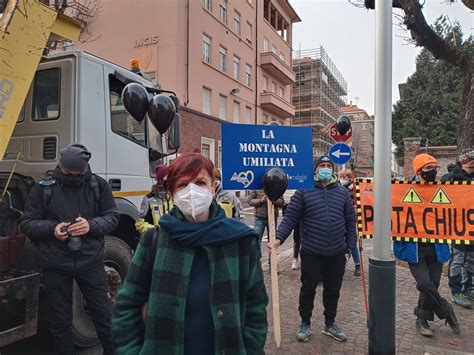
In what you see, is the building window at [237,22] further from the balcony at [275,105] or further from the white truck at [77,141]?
the white truck at [77,141]

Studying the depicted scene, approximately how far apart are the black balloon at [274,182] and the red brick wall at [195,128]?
16.4 metres

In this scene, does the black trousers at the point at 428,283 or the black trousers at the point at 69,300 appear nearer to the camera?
the black trousers at the point at 69,300

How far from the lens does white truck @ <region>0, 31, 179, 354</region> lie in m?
3.59

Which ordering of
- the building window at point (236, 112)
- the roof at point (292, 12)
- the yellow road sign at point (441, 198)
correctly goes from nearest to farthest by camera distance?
the yellow road sign at point (441, 198) → the building window at point (236, 112) → the roof at point (292, 12)

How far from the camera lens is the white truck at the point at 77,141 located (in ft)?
11.8

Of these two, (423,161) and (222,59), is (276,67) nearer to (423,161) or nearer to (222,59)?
(222,59)

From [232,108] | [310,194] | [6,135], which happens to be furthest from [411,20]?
[232,108]

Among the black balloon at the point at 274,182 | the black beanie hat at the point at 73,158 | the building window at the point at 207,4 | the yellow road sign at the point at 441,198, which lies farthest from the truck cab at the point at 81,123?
the building window at the point at 207,4

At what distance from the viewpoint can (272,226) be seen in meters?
3.70

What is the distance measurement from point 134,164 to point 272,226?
1.95m

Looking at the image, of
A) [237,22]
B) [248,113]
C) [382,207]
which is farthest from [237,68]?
[382,207]

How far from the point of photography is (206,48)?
910 inches

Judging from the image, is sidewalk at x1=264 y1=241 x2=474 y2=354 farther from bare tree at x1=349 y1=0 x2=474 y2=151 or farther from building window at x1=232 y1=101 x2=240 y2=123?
building window at x1=232 y1=101 x2=240 y2=123

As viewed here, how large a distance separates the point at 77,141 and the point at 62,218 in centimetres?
105
